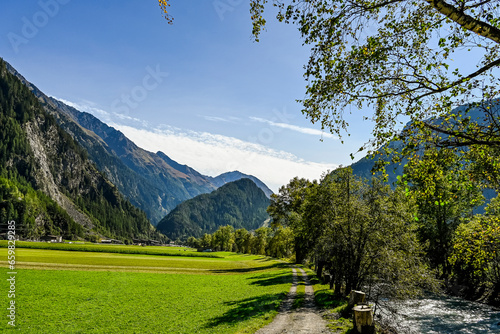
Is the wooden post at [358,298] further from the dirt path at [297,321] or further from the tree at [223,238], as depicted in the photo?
the tree at [223,238]

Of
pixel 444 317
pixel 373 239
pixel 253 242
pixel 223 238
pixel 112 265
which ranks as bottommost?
pixel 223 238

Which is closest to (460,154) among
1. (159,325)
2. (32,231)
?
(159,325)

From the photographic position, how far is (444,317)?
85.1ft

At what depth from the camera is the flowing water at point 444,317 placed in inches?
852

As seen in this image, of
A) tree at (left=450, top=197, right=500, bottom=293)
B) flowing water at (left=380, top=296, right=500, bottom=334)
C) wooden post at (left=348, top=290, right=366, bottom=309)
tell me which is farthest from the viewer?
flowing water at (left=380, top=296, right=500, bottom=334)

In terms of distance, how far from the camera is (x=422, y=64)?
8.73m

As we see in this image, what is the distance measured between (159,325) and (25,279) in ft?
81.7

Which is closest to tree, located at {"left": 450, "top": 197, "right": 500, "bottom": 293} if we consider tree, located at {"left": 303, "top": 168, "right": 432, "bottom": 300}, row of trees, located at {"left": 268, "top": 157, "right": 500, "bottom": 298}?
row of trees, located at {"left": 268, "top": 157, "right": 500, "bottom": 298}

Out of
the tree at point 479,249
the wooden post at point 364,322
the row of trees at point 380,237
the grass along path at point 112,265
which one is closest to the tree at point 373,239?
the row of trees at point 380,237

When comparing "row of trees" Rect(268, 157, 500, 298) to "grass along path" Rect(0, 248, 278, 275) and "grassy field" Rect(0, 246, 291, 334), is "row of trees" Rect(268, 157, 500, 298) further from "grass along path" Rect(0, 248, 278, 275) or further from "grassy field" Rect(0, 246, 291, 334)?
"grass along path" Rect(0, 248, 278, 275)

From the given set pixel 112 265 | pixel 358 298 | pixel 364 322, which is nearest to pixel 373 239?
pixel 358 298

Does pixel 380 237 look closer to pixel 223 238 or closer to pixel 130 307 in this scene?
pixel 130 307

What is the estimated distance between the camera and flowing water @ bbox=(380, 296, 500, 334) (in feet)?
71.0

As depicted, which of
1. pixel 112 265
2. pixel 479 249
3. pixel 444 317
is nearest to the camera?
pixel 479 249
